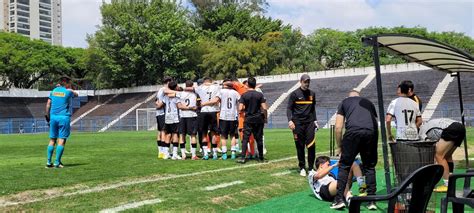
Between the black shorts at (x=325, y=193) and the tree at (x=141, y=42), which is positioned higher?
the tree at (x=141, y=42)

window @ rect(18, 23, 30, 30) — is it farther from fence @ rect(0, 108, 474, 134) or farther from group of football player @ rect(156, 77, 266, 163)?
group of football player @ rect(156, 77, 266, 163)

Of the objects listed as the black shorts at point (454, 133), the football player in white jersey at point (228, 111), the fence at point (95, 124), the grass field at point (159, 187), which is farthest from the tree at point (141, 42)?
the black shorts at point (454, 133)

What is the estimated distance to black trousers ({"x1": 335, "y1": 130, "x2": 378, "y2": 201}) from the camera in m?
6.23

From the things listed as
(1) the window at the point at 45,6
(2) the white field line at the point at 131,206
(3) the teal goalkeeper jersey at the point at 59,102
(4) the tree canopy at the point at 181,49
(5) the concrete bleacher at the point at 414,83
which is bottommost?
(2) the white field line at the point at 131,206

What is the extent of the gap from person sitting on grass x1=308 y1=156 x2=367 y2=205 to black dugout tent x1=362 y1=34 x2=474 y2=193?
0.91m

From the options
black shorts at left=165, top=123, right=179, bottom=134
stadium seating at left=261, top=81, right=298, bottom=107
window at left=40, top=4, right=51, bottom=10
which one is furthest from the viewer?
window at left=40, top=4, right=51, bottom=10

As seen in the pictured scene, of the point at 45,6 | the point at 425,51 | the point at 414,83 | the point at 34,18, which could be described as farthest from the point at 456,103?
the point at 45,6

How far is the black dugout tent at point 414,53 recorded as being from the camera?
5.94 m

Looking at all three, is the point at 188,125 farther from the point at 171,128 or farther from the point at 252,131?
the point at 252,131

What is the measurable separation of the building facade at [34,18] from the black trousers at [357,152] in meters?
157

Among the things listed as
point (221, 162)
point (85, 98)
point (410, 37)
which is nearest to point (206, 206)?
point (410, 37)

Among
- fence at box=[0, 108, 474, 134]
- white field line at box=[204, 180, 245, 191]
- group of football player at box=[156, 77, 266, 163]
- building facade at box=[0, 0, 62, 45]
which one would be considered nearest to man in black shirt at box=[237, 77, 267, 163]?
group of football player at box=[156, 77, 266, 163]

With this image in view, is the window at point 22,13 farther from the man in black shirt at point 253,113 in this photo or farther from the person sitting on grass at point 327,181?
the person sitting on grass at point 327,181

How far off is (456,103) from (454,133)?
31.8 metres
